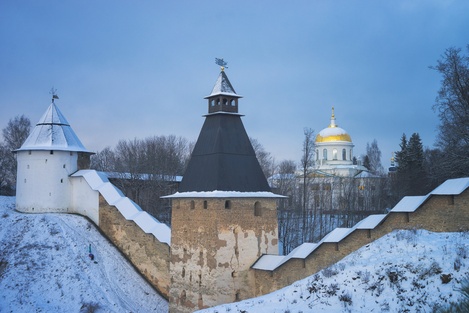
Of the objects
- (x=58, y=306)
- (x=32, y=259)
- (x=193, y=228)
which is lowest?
(x=58, y=306)

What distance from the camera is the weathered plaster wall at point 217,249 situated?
A: 56.7 feet

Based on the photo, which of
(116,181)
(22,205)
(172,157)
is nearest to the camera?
(22,205)

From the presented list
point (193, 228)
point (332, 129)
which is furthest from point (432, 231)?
point (332, 129)

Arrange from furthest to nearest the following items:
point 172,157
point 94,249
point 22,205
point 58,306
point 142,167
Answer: point 172,157
point 142,167
point 22,205
point 94,249
point 58,306

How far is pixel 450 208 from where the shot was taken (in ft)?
44.3

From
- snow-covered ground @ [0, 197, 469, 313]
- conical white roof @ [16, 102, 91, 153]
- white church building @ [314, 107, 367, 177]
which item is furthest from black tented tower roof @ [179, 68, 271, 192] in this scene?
white church building @ [314, 107, 367, 177]

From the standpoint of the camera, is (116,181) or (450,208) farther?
(116,181)

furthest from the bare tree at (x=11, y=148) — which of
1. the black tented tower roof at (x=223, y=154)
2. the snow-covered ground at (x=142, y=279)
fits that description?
the black tented tower roof at (x=223, y=154)

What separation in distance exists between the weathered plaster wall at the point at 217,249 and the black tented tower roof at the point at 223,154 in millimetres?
621

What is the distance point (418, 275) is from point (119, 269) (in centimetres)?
1490

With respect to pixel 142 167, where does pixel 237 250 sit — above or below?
below

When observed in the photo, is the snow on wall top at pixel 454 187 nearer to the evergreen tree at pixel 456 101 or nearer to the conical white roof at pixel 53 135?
the evergreen tree at pixel 456 101

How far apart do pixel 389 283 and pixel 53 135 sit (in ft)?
68.5

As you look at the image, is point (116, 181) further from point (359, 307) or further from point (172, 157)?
point (359, 307)
